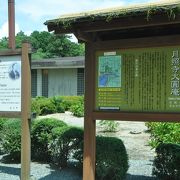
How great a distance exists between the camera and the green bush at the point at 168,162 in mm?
8156

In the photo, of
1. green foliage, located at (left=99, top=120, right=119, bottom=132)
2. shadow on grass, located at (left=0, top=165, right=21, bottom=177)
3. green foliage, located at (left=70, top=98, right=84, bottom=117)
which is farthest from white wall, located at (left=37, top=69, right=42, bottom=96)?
shadow on grass, located at (left=0, top=165, right=21, bottom=177)

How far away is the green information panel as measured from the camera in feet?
21.7

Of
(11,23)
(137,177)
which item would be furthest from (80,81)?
(11,23)

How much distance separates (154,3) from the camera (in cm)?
620

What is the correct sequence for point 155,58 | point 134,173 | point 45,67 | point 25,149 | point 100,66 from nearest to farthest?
point 155,58 → point 100,66 → point 25,149 → point 134,173 → point 45,67

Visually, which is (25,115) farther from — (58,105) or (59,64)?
(59,64)

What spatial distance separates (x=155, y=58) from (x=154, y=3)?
2.97ft

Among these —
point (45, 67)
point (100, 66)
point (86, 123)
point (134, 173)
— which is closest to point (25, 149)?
point (86, 123)

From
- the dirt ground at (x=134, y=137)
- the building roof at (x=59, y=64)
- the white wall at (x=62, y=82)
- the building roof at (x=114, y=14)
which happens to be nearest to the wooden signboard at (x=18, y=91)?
the building roof at (x=114, y=14)

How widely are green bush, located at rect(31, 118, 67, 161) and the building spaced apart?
18487 mm

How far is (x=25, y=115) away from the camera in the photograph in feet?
25.2

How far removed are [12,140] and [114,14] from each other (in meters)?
5.07

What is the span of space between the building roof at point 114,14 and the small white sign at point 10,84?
4.54 feet

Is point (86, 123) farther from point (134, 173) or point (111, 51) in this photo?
point (134, 173)
